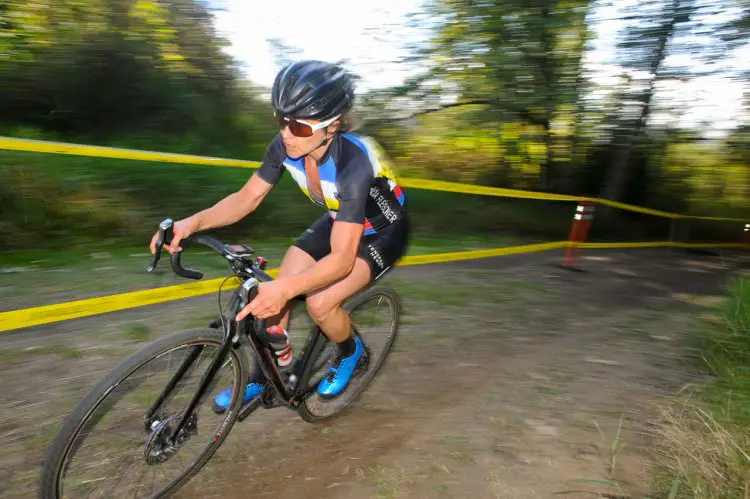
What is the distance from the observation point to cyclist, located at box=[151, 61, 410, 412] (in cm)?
249

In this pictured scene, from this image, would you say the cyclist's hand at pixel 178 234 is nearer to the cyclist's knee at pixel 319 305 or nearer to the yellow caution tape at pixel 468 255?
the cyclist's knee at pixel 319 305

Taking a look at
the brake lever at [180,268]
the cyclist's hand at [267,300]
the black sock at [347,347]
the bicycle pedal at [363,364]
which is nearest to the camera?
the cyclist's hand at [267,300]

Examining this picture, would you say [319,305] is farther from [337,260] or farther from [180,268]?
[180,268]

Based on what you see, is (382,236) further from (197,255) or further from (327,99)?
(197,255)

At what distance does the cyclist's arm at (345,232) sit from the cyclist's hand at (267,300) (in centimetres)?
14

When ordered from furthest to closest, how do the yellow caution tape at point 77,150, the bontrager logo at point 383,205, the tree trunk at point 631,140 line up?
the tree trunk at point 631,140 < the yellow caution tape at point 77,150 < the bontrager logo at point 383,205

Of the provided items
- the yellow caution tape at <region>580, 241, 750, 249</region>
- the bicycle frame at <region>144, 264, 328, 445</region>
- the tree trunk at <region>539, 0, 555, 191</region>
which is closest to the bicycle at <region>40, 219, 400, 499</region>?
the bicycle frame at <region>144, 264, 328, 445</region>

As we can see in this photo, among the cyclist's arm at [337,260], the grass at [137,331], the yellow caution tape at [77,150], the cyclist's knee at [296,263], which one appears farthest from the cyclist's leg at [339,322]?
the yellow caution tape at [77,150]

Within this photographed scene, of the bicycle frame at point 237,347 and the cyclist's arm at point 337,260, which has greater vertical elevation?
the cyclist's arm at point 337,260

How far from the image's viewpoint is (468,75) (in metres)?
11.6

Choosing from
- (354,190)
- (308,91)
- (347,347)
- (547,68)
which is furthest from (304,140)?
(547,68)

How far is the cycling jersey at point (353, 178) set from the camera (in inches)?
101

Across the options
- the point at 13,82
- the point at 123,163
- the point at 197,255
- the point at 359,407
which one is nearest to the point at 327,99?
the point at 359,407

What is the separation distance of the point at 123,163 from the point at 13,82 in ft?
5.28
